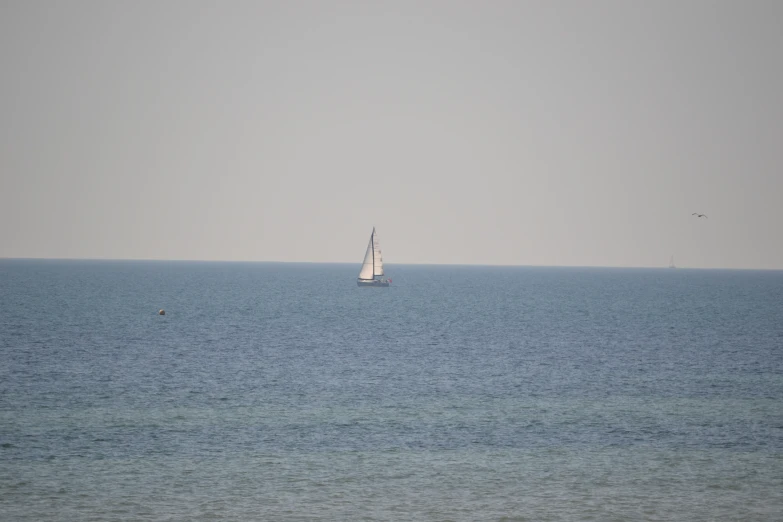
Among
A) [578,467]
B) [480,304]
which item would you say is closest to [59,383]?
[578,467]

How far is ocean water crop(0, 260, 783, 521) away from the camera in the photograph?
34938 millimetres

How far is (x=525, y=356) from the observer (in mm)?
81500

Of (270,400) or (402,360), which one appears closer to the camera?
(270,400)

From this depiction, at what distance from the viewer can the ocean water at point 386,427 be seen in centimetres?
3494

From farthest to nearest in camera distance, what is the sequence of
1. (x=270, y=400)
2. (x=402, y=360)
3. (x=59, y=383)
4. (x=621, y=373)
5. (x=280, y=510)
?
(x=402, y=360)
(x=621, y=373)
(x=59, y=383)
(x=270, y=400)
(x=280, y=510)

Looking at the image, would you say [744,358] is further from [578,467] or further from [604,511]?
[604,511]

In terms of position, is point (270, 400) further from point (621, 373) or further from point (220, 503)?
point (621, 373)

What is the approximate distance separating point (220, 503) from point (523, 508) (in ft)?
40.7

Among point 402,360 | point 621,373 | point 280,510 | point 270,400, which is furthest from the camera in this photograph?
point 402,360

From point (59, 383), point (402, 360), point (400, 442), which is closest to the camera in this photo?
point (400, 442)

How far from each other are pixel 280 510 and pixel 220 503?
2.63 metres

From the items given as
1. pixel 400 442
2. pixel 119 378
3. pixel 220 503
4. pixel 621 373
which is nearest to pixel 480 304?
pixel 621 373

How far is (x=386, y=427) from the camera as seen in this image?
48.0 metres

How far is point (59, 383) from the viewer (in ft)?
197
